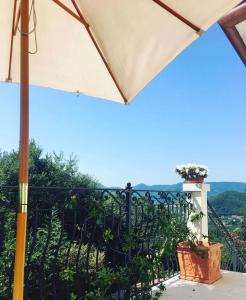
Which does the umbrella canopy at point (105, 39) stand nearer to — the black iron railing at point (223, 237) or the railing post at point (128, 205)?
the railing post at point (128, 205)

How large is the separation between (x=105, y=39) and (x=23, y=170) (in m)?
1.35

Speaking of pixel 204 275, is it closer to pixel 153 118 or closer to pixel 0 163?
pixel 0 163

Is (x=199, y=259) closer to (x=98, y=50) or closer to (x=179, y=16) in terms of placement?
(x=98, y=50)

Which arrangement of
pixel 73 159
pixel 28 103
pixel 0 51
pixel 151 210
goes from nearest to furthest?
pixel 28 103 → pixel 0 51 → pixel 151 210 → pixel 73 159

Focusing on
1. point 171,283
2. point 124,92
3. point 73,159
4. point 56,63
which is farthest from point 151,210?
point 73,159

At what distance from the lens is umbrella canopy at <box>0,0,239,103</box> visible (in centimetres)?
193

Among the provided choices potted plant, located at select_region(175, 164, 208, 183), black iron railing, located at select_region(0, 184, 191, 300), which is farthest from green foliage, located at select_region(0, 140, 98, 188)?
potted plant, located at select_region(175, 164, 208, 183)

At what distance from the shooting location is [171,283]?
12.8ft

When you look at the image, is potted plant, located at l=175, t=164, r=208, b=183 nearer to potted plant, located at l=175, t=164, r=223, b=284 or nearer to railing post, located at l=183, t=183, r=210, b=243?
railing post, located at l=183, t=183, r=210, b=243

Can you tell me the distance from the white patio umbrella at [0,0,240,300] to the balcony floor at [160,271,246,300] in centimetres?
245

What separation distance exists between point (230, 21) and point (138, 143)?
25.9 m

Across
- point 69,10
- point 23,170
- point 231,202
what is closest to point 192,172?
point 69,10

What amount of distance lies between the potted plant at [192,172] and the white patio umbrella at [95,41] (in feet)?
Answer: 7.30

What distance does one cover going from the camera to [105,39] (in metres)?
2.30
